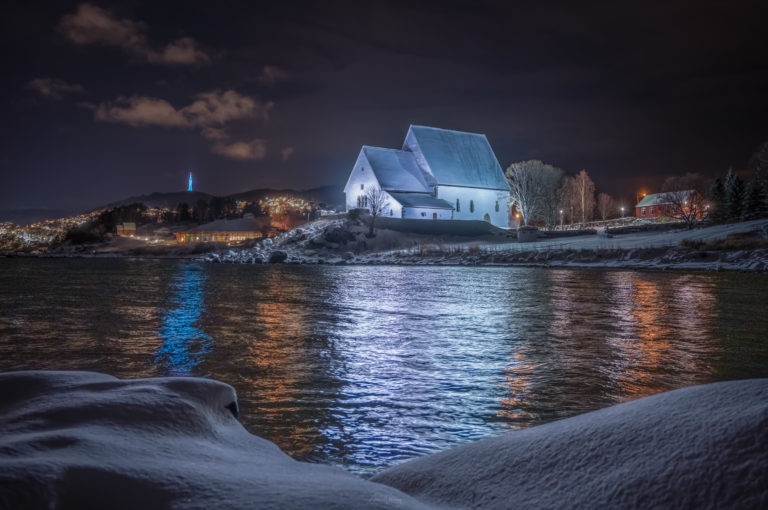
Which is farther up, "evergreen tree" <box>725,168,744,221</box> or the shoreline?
"evergreen tree" <box>725,168,744,221</box>

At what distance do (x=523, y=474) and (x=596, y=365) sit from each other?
5.30m

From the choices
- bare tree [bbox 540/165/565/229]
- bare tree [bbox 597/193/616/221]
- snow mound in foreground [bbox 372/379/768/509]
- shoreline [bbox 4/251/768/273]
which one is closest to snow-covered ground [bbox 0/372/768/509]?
snow mound in foreground [bbox 372/379/768/509]

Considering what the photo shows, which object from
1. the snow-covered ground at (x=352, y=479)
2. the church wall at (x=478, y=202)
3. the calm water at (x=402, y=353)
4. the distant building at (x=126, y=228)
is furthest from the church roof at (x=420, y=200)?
the distant building at (x=126, y=228)

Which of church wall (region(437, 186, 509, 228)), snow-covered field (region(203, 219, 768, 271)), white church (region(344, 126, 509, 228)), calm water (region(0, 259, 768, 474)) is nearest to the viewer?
calm water (region(0, 259, 768, 474))

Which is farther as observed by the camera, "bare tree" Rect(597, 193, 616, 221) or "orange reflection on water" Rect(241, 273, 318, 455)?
"bare tree" Rect(597, 193, 616, 221)

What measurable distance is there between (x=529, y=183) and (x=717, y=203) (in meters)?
22.5

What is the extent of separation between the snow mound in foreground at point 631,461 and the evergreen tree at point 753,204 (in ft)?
173

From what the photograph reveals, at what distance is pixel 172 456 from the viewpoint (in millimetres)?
1907

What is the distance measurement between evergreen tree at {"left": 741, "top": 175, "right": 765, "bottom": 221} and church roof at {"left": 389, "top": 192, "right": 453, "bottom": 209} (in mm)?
27983

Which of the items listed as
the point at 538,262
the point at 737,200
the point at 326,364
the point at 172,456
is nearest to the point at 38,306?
the point at 326,364

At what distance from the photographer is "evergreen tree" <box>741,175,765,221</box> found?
44781 mm

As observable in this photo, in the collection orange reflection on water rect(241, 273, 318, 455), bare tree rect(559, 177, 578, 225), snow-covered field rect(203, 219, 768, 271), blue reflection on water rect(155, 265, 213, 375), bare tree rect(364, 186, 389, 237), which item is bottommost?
blue reflection on water rect(155, 265, 213, 375)

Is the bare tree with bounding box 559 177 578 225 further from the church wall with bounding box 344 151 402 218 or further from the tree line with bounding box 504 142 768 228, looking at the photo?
the church wall with bounding box 344 151 402 218

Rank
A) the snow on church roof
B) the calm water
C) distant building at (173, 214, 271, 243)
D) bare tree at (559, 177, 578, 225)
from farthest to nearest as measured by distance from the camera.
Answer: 1. distant building at (173, 214, 271, 243)
2. bare tree at (559, 177, 578, 225)
3. the snow on church roof
4. the calm water
